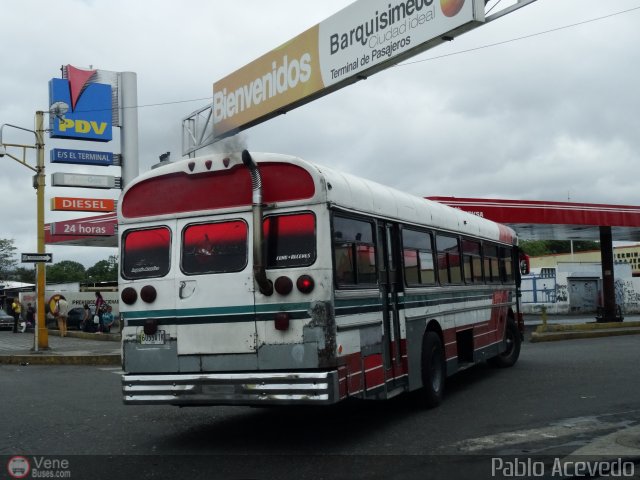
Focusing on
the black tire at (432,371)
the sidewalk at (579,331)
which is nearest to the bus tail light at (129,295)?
the black tire at (432,371)

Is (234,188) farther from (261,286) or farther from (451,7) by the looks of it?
(451,7)

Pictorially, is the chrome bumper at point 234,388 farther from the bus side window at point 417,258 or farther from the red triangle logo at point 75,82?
the red triangle logo at point 75,82

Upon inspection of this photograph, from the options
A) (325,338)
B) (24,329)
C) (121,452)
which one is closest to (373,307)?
(325,338)

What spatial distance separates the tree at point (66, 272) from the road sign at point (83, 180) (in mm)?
85935

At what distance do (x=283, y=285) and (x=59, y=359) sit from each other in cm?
1359

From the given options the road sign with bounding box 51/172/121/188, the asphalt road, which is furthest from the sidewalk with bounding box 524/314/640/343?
the road sign with bounding box 51/172/121/188

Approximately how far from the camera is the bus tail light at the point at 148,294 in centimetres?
800

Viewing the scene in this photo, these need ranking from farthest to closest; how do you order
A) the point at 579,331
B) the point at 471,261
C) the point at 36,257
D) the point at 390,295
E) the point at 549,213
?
the point at 549,213, the point at 579,331, the point at 36,257, the point at 471,261, the point at 390,295

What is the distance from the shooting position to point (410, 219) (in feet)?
31.6

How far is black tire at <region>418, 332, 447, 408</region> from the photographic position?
9562 millimetres

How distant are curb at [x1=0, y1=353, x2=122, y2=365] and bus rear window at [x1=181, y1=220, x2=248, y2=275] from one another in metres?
11.5

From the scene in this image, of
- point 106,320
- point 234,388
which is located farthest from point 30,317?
point 234,388

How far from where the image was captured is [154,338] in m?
7.93

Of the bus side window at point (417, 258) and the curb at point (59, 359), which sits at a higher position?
the bus side window at point (417, 258)
